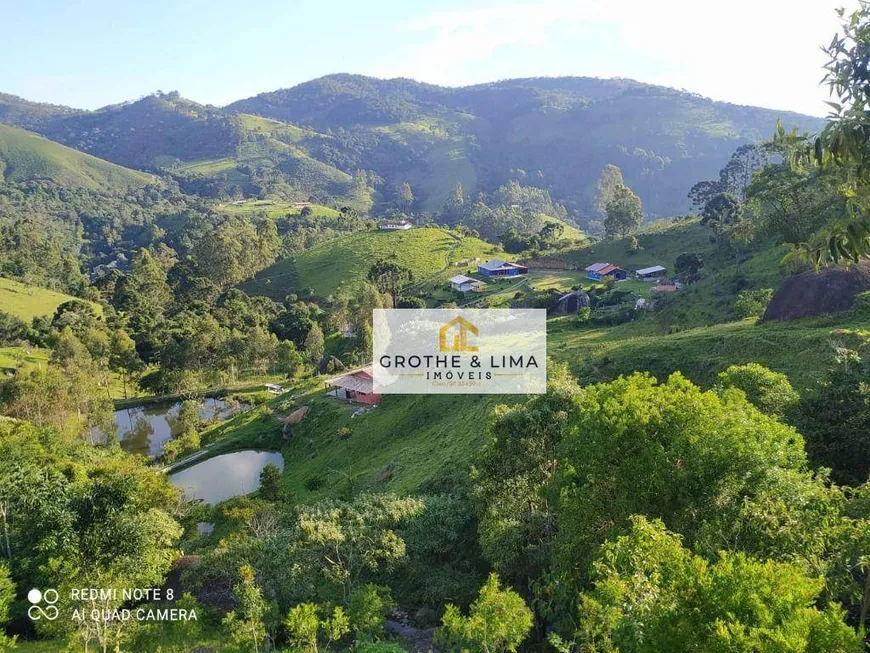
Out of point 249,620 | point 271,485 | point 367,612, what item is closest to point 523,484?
point 367,612

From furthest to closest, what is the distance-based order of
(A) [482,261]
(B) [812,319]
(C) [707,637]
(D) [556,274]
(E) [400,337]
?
(A) [482,261] → (D) [556,274] → (E) [400,337] → (B) [812,319] → (C) [707,637]

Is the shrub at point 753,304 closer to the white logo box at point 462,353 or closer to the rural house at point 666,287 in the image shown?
the white logo box at point 462,353

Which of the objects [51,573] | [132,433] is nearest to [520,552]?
[51,573]

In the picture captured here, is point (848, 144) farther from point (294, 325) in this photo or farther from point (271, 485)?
point (294, 325)

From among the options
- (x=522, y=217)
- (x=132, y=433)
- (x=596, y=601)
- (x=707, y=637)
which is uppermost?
(x=522, y=217)

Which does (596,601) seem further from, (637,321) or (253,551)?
(637,321)

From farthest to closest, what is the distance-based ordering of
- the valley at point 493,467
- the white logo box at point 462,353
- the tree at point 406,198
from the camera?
the tree at point 406,198
the white logo box at point 462,353
the valley at point 493,467

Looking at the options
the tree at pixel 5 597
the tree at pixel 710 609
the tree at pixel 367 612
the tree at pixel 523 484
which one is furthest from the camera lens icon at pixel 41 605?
the tree at pixel 710 609
